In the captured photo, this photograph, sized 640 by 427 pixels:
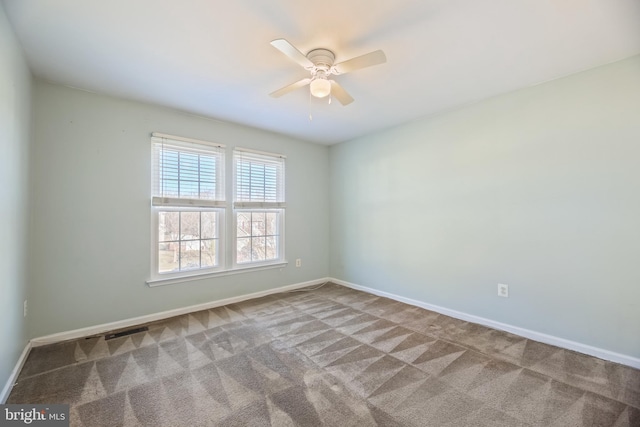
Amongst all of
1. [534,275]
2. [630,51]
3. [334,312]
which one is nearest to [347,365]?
[334,312]

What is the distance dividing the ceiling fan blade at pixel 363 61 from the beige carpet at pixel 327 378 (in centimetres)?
224

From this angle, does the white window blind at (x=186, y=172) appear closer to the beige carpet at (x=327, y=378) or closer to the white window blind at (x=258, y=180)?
the white window blind at (x=258, y=180)

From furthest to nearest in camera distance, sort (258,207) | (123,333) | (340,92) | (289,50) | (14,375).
Result: (258,207), (123,333), (340,92), (14,375), (289,50)

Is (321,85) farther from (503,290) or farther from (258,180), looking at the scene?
(503,290)

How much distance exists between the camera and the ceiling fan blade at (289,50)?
1.68m

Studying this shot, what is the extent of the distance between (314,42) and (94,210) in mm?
2678

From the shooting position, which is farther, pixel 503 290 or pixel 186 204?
pixel 186 204

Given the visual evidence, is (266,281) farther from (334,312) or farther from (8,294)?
(8,294)

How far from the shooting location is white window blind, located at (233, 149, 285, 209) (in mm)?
3850

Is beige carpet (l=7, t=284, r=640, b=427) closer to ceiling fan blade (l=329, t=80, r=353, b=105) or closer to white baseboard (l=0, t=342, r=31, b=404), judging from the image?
white baseboard (l=0, t=342, r=31, b=404)

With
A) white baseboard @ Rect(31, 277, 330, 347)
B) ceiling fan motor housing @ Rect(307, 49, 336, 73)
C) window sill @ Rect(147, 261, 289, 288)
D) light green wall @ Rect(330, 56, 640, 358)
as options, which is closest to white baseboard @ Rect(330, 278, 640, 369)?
light green wall @ Rect(330, 56, 640, 358)

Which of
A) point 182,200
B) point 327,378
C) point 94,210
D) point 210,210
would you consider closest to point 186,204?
point 182,200

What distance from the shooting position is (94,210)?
2.80m

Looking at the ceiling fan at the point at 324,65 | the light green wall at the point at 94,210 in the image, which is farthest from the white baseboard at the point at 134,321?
the ceiling fan at the point at 324,65
